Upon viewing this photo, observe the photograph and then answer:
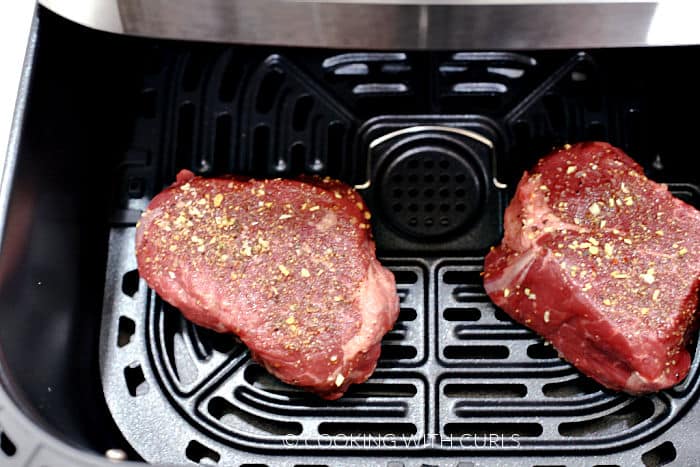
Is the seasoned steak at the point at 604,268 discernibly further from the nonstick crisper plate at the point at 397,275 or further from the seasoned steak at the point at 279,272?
the seasoned steak at the point at 279,272

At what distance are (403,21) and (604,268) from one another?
0.67 meters

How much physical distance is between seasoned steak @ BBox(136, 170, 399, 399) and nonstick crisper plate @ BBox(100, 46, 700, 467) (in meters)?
0.11

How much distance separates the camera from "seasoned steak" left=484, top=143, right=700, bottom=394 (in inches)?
Result: 64.3

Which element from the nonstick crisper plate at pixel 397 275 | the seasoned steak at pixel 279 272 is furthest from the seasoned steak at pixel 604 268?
the seasoned steak at pixel 279 272

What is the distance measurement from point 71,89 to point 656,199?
1312mm

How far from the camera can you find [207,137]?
1.91 meters

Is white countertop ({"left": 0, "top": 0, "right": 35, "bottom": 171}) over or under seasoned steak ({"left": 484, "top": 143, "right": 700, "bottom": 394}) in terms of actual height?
over

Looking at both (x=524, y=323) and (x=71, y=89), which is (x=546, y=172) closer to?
(x=524, y=323)

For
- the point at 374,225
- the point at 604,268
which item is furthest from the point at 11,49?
the point at 604,268

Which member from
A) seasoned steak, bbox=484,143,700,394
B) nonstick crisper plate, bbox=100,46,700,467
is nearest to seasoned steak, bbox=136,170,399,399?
nonstick crisper plate, bbox=100,46,700,467

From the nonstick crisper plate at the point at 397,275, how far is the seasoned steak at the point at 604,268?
10 cm

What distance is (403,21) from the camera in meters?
1.53

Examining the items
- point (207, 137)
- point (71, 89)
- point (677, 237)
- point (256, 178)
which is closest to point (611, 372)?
point (677, 237)

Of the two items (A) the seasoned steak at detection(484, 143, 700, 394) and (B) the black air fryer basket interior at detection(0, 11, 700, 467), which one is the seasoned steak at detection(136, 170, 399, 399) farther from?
(A) the seasoned steak at detection(484, 143, 700, 394)
